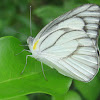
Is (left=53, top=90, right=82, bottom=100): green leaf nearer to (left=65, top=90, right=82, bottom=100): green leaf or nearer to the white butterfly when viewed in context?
(left=65, top=90, right=82, bottom=100): green leaf

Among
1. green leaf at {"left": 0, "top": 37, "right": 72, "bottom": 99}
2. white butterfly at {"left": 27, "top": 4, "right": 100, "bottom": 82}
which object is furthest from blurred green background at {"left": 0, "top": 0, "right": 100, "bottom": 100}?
green leaf at {"left": 0, "top": 37, "right": 72, "bottom": 99}

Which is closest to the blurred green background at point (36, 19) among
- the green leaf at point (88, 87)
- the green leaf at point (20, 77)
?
the green leaf at point (88, 87)

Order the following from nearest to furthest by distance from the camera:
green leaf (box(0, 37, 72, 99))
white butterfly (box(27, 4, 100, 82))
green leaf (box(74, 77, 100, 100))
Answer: green leaf (box(0, 37, 72, 99))
white butterfly (box(27, 4, 100, 82))
green leaf (box(74, 77, 100, 100))

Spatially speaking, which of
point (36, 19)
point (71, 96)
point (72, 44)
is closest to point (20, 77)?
point (71, 96)

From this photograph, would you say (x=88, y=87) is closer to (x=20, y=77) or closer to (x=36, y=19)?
(x=20, y=77)

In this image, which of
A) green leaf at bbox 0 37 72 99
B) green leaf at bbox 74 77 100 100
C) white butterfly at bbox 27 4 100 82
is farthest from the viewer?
green leaf at bbox 74 77 100 100

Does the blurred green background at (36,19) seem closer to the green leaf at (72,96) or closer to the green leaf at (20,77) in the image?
the green leaf at (72,96)

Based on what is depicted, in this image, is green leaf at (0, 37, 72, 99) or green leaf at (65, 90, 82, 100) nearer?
green leaf at (0, 37, 72, 99)
